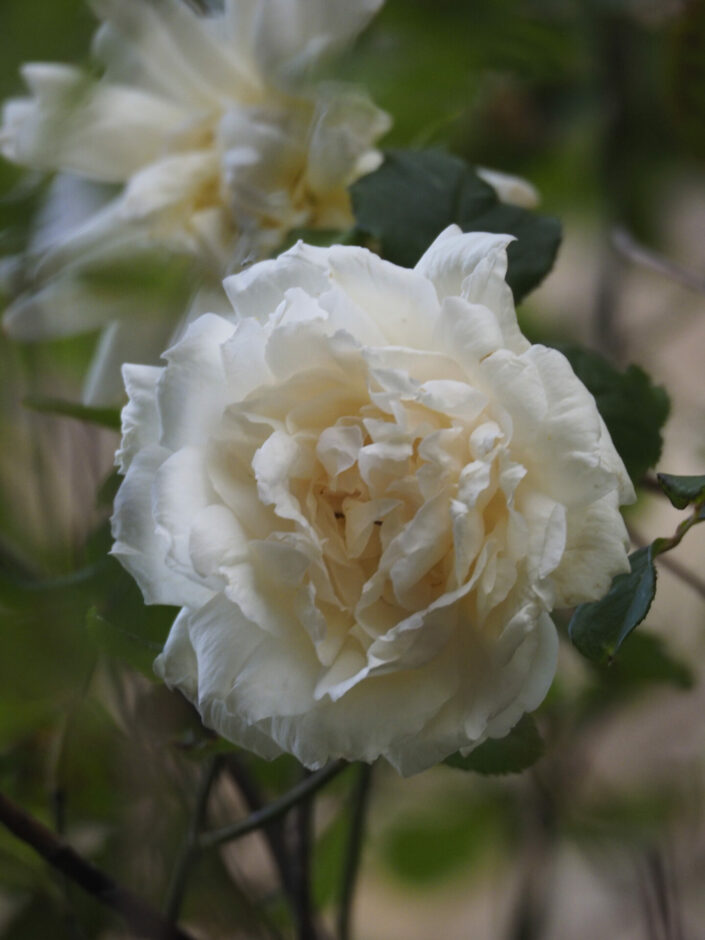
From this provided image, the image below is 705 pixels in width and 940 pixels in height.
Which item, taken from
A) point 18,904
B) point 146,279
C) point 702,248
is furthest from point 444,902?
point 702,248

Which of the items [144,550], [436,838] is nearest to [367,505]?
[144,550]

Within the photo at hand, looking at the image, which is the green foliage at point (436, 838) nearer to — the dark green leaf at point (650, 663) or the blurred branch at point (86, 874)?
the dark green leaf at point (650, 663)

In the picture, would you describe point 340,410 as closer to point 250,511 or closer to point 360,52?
point 250,511

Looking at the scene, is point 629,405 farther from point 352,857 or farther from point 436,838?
point 436,838

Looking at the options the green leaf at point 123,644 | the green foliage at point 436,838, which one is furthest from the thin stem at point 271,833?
the green foliage at point 436,838

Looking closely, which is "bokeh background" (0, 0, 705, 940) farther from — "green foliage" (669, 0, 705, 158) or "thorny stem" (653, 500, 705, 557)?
"thorny stem" (653, 500, 705, 557)
